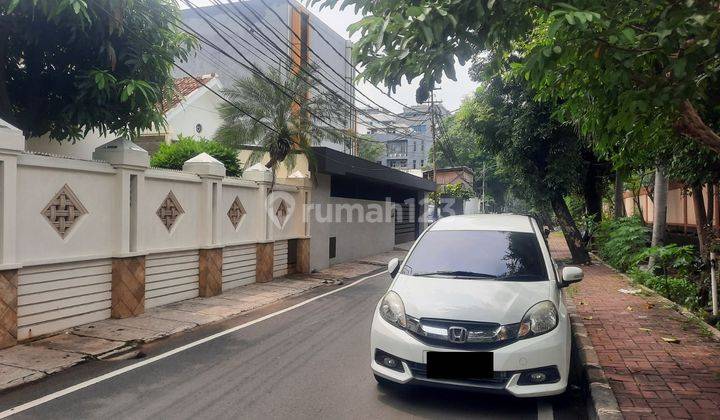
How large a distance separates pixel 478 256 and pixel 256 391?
2.50 meters

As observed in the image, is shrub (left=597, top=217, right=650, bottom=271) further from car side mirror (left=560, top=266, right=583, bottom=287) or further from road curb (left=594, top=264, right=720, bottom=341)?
car side mirror (left=560, top=266, right=583, bottom=287)

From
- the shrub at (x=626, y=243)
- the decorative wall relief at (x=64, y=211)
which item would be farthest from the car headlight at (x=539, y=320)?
the shrub at (x=626, y=243)

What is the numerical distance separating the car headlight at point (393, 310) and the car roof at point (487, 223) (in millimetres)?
1496

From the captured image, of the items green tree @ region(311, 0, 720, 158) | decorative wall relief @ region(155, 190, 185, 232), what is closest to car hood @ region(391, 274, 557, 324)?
green tree @ region(311, 0, 720, 158)

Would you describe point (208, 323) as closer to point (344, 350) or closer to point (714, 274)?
point (344, 350)

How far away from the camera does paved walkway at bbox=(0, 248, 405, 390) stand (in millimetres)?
5406

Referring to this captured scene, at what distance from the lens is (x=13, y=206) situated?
6.01 m

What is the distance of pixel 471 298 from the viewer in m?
4.27

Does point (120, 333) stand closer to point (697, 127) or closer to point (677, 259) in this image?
point (697, 127)

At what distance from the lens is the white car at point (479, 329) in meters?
3.96

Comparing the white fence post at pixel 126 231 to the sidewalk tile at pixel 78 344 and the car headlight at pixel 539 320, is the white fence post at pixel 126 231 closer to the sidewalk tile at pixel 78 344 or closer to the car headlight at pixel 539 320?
the sidewalk tile at pixel 78 344

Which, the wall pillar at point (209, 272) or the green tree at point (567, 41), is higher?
the green tree at point (567, 41)

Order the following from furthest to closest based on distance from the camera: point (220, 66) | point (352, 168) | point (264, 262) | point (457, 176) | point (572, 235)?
point (457, 176) → point (220, 66) → point (572, 235) → point (352, 168) → point (264, 262)

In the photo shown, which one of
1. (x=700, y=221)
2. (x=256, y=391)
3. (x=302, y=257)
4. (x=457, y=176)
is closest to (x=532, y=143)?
(x=700, y=221)
